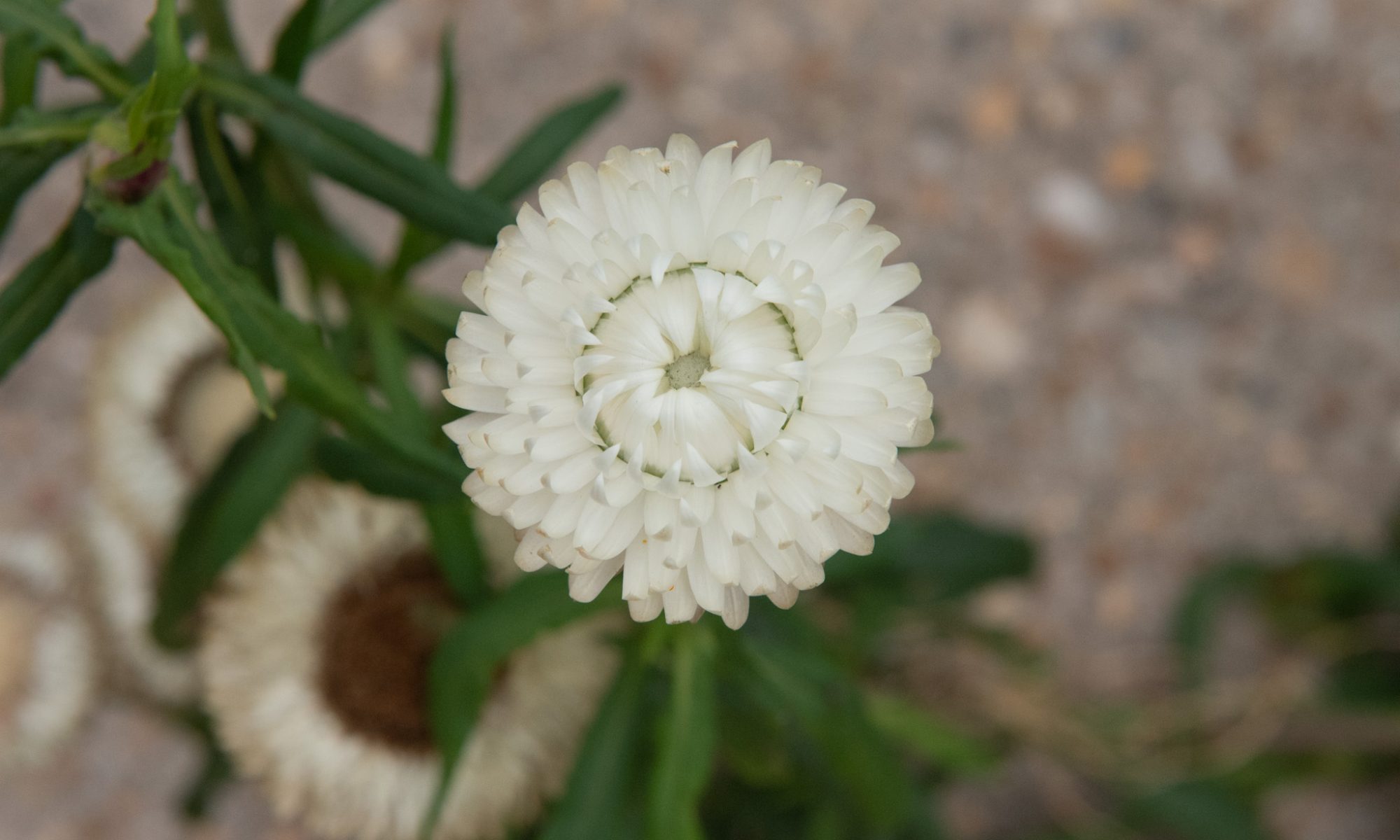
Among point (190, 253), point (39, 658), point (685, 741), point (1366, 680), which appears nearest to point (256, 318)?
point (190, 253)

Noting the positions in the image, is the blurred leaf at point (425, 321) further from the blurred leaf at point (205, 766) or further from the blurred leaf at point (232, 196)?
the blurred leaf at point (205, 766)

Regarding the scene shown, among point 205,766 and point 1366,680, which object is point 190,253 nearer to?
point 205,766

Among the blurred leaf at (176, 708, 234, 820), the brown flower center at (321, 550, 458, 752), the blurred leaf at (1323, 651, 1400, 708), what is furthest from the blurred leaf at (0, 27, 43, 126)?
the blurred leaf at (1323, 651, 1400, 708)

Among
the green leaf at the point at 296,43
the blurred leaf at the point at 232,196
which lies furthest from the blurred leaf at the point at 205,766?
the green leaf at the point at 296,43

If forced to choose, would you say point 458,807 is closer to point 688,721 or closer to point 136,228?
point 688,721

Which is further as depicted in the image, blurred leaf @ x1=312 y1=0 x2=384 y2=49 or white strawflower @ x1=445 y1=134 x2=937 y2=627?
blurred leaf @ x1=312 y1=0 x2=384 y2=49

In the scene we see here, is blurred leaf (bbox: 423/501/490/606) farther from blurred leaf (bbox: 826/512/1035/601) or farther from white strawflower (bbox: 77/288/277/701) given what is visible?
blurred leaf (bbox: 826/512/1035/601)
